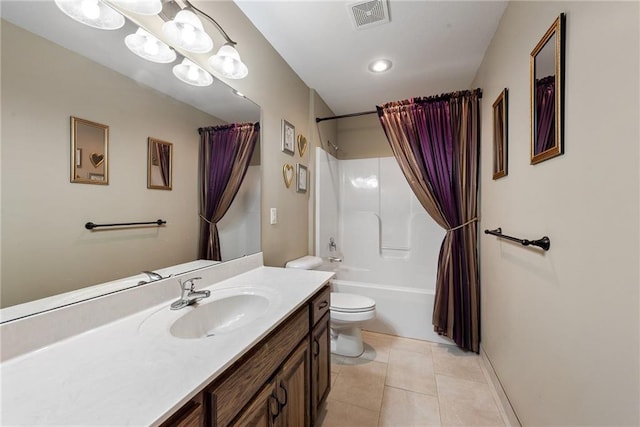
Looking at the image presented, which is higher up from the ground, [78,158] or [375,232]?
[78,158]


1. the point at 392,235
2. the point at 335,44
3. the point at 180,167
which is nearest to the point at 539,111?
the point at 335,44

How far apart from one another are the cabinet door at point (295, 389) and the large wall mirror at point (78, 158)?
67 cm

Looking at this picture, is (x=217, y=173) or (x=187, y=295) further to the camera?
(x=217, y=173)

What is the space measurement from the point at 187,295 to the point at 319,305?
0.65 meters

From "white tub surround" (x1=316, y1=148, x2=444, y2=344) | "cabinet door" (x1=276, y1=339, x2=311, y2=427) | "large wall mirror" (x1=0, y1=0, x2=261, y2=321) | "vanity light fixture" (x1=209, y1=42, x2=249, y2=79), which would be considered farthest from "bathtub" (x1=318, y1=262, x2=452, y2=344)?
"vanity light fixture" (x1=209, y1=42, x2=249, y2=79)

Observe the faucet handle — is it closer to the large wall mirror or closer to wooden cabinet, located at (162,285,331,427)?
the large wall mirror

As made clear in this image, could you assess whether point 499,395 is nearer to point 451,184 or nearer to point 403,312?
point 403,312

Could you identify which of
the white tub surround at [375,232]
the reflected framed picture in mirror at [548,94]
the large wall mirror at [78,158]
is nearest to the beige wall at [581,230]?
the reflected framed picture in mirror at [548,94]

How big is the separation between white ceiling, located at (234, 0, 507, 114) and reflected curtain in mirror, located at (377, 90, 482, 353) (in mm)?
282

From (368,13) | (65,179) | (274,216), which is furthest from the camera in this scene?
(274,216)

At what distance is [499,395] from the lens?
159 cm

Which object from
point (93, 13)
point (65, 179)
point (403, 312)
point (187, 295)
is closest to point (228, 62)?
point (93, 13)

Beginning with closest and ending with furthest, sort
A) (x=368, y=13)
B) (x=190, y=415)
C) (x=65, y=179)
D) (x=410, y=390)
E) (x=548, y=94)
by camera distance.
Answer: (x=190, y=415), (x=65, y=179), (x=548, y=94), (x=368, y=13), (x=410, y=390)

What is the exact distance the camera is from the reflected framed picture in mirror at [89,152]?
78 cm
